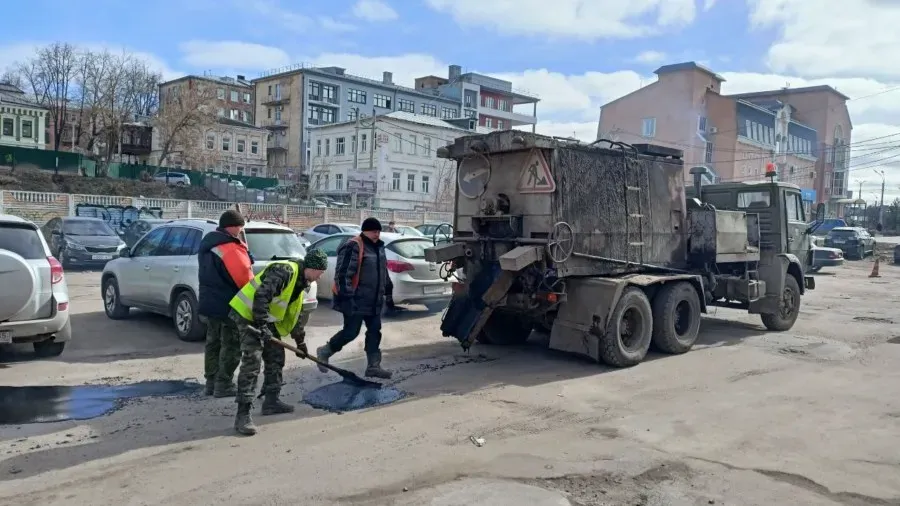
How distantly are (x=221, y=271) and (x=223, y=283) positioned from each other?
4.9 inches

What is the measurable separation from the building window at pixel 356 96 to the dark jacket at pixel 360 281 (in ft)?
228

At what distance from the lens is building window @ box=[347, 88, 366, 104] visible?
73.9 metres

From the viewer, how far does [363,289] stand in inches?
277

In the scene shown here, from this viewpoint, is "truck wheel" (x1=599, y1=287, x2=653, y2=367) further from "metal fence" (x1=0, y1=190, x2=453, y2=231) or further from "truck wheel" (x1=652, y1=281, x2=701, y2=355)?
"metal fence" (x1=0, y1=190, x2=453, y2=231)

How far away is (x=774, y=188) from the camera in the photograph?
11.1 m

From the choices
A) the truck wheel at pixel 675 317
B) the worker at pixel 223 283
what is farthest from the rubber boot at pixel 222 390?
the truck wheel at pixel 675 317

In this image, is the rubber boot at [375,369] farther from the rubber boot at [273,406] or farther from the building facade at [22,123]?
the building facade at [22,123]

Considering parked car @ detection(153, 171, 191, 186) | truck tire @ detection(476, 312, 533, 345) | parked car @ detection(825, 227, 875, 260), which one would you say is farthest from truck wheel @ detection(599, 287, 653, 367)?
parked car @ detection(153, 171, 191, 186)

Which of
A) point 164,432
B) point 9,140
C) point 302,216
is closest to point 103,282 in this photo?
point 164,432

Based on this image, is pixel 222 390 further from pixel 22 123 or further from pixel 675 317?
pixel 22 123

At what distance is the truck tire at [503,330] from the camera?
9148mm

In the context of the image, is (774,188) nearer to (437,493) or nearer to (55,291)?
(437,493)

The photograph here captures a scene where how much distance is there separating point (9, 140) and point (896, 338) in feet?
210

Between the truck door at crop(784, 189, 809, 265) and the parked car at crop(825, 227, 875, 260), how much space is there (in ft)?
79.9
